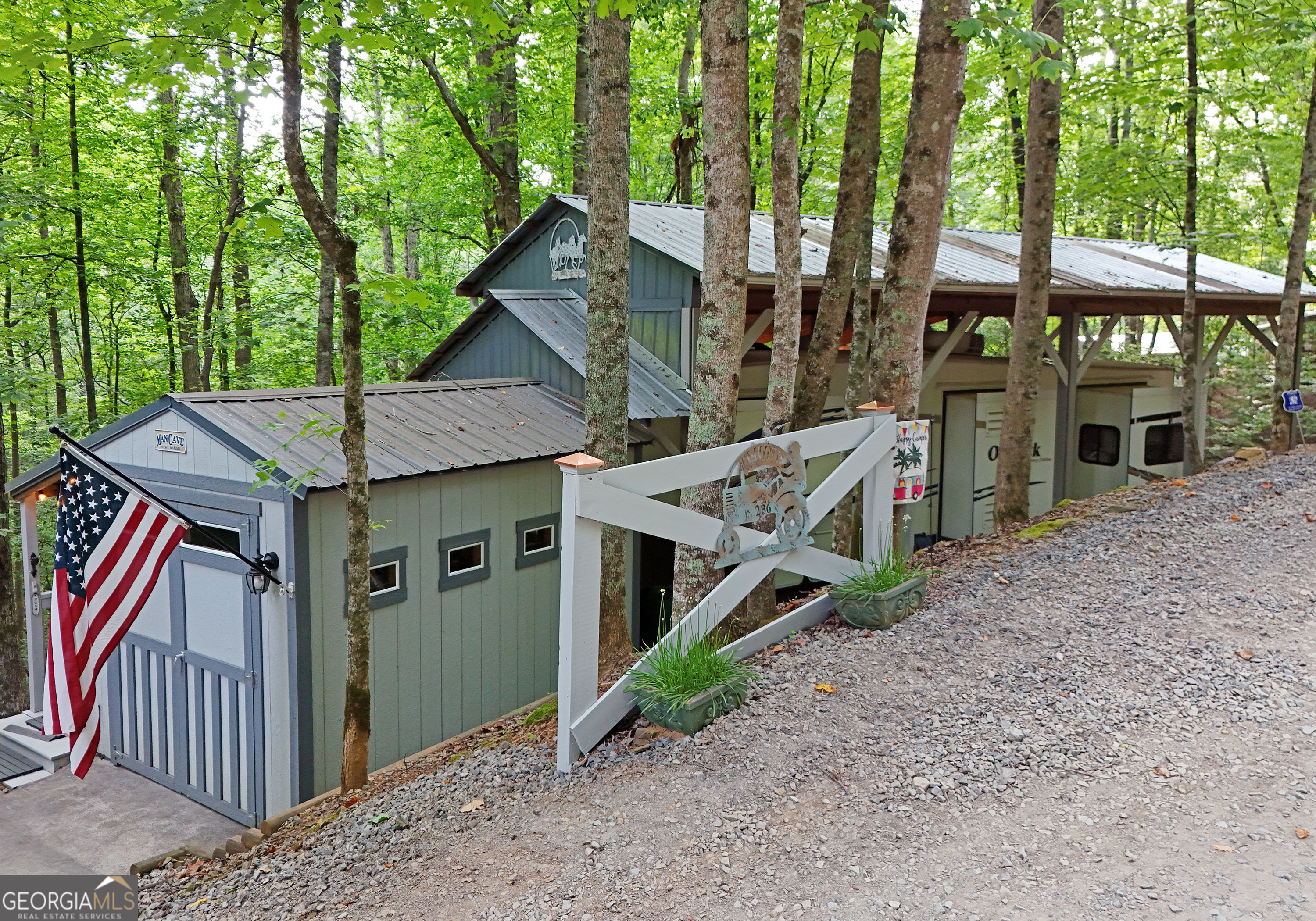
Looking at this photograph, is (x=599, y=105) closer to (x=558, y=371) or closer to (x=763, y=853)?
(x=558, y=371)

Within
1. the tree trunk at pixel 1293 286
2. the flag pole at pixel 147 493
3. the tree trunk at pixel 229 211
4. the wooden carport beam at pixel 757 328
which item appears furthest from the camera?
the tree trunk at pixel 229 211

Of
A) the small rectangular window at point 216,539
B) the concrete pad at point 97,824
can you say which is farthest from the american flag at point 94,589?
the concrete pad at point 97,824

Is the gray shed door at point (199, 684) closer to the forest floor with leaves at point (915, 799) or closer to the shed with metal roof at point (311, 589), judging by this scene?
the shed with metal roof at point (311, 589)

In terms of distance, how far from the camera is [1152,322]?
106 ft

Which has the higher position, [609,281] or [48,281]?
[48,281]

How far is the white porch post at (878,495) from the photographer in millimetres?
5664

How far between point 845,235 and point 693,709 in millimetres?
4104

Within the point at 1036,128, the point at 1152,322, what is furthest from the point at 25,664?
the point at 1152,322

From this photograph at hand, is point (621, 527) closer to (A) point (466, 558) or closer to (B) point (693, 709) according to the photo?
(B) point (693, 709)

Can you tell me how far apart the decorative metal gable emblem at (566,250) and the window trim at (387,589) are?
14.3 ft

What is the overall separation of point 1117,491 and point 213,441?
874cm

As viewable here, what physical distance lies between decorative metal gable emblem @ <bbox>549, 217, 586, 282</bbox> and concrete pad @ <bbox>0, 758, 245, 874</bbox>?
20.3 feet

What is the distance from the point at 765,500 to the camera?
4828 millimetres

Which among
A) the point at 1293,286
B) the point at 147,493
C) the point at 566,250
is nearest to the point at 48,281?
the point at 566,250
